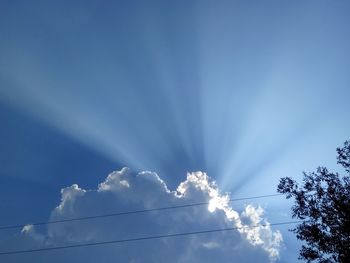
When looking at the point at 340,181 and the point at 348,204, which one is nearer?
the point at 348,204

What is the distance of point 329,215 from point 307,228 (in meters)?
2.73

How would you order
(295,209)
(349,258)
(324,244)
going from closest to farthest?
(349,258) < (324,244) < (295,209)

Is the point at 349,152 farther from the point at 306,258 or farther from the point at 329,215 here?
the point at 306,258

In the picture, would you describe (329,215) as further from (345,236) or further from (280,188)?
(280,188)

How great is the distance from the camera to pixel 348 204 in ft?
108

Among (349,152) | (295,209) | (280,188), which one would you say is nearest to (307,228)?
(295,209)

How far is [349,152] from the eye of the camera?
35500 millimetres

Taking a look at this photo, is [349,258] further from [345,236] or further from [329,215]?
[329,215]

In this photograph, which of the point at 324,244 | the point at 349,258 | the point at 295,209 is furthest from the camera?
the point at 295,209

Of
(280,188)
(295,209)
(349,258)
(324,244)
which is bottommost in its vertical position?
(349,258)

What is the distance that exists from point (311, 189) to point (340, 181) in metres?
2.86

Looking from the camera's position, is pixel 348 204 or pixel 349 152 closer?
pixel 348 204

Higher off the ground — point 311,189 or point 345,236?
point 311,189

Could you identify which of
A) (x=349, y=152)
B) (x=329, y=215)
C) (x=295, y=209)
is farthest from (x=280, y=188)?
(x=349, y=152)
